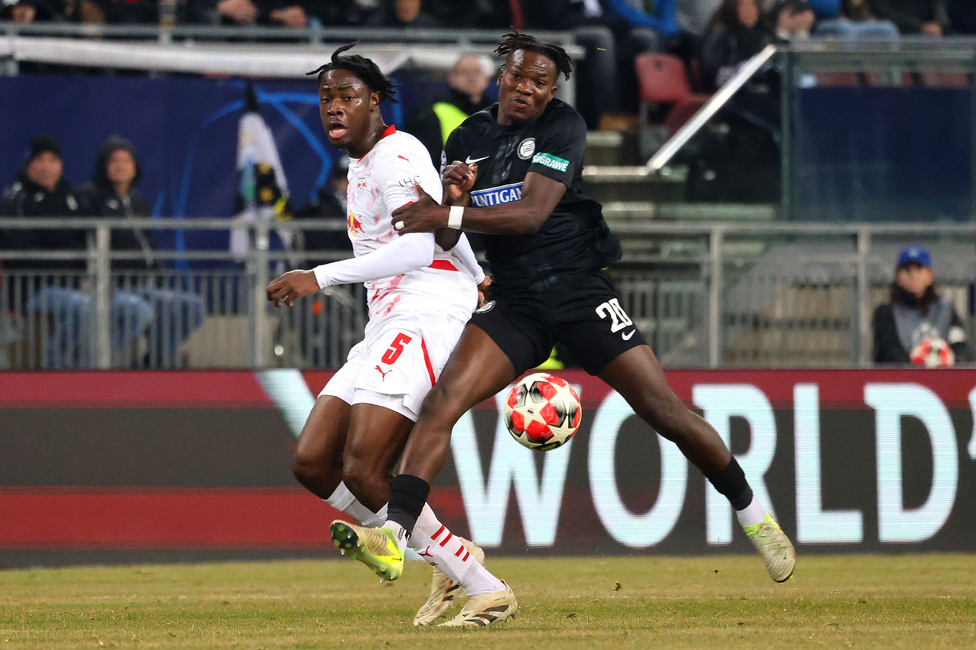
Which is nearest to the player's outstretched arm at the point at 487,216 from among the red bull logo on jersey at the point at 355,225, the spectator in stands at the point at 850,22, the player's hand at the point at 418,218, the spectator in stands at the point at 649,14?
the player's hand at the point at 418,218

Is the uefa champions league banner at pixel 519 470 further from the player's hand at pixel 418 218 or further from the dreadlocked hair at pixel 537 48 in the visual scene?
the player's hand at pixel 418 218

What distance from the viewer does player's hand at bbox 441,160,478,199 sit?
21.2 feet

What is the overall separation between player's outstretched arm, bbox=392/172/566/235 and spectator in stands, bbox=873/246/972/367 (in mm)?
5633

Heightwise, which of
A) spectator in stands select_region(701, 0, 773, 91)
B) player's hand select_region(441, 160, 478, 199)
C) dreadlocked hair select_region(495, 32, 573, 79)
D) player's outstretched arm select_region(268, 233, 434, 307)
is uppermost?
spectator in stands select_region(701, 0, 773, 91)

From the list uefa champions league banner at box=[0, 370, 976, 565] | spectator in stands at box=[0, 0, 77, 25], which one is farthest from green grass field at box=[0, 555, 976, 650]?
spectator in stands at box=[0, 0, 77, 25]

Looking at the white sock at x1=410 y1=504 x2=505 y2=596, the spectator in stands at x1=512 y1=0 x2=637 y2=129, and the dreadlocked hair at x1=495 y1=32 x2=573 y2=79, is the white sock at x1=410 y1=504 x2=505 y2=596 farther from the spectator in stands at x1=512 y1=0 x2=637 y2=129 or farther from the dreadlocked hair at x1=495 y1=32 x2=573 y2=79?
the spectator in stands at x1=512 y1=0 x2=637 y2=129

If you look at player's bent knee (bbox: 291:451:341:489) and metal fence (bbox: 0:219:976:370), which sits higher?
metal fence (bbox: 0:219:976:370)

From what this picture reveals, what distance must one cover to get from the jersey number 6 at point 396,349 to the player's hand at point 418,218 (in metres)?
0.51

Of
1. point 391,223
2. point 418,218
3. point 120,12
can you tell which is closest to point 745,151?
point 120,12

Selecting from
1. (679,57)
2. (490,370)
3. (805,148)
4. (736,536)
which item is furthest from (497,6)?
(490,370)

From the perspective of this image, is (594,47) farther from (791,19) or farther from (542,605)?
(542,605)

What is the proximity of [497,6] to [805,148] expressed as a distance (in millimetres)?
3832

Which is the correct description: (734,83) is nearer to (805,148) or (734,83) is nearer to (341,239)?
(805,148)

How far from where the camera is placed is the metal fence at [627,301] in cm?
1083
